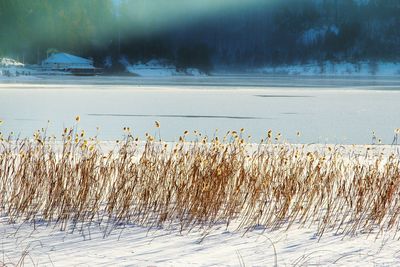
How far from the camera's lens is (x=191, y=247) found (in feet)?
16.8

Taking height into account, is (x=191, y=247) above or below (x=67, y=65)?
below

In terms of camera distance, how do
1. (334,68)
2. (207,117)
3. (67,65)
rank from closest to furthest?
(207,117) → (67,65) → (334,68)

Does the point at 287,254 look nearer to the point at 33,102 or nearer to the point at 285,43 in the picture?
the point at 33,102

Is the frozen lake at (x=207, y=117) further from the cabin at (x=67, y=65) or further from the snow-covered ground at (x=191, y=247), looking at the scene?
the cabin at (x=67, y=65)

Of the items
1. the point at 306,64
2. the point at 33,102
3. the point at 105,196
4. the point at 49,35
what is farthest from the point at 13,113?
the point at 306,64

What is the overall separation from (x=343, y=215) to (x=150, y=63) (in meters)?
96.1

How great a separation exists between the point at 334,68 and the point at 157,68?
2982cm

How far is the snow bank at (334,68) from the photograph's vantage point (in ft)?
349

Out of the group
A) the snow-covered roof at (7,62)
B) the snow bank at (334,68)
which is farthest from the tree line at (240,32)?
the snow-covered roof at (7,62)

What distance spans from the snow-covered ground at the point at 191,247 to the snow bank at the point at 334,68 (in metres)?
101

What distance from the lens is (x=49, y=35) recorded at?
8050cm

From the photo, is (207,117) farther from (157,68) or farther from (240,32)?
(240,32)

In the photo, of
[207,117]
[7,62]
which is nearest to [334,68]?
[7,62]

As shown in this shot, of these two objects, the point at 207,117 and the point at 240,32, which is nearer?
the point at 207,117
